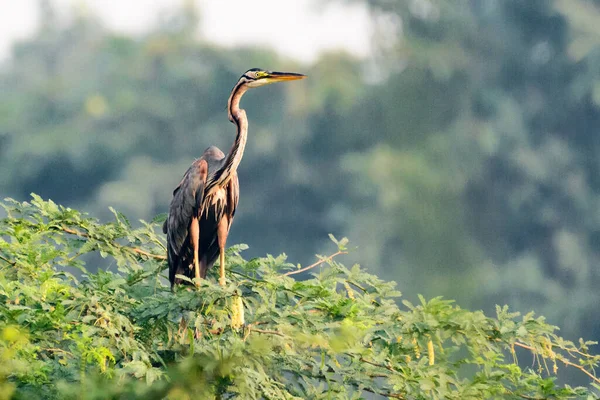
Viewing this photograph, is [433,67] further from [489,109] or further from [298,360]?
[298,360]

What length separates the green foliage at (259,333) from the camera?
3217 millimetres

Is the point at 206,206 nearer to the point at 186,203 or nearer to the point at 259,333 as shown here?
the point at 186,203

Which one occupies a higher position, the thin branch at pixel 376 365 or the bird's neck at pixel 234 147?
the bird's neck at pixel 234 147

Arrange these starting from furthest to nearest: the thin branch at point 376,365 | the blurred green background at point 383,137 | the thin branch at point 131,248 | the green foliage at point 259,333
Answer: the blurred green background at point 383,137
the thin branch at point 131,248
the thin branch at point 376,365
the green foliage at point 259,333

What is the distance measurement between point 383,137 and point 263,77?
10.3 metres

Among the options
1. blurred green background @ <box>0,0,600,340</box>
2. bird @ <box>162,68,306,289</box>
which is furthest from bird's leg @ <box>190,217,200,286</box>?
blurred green background @ <box>0,0,600,340</box>

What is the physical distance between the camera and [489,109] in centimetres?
1580

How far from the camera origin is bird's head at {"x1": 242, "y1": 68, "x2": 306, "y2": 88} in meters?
4.96

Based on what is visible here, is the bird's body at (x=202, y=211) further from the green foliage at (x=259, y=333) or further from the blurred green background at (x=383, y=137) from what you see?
the blurred green background at (x=383, y=137)

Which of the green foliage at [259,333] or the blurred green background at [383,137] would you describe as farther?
the blurred green background at [383,137]

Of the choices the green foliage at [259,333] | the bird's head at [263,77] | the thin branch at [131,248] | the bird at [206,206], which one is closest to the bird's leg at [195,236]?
the bird at [206,206]

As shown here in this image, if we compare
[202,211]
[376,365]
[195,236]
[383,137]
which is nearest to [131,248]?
[195,236]

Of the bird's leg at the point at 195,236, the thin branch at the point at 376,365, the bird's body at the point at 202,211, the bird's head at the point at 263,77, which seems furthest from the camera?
the bird's head at the point at 263,77

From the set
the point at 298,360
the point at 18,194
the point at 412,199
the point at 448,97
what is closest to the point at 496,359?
the point at 298,360
